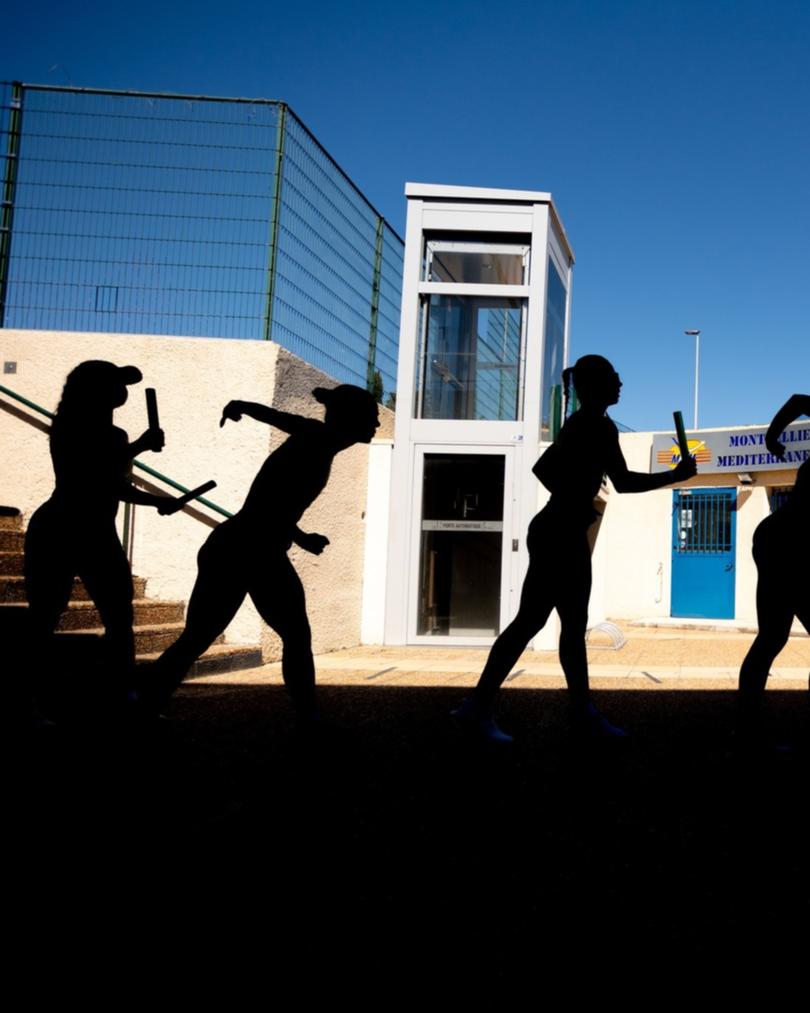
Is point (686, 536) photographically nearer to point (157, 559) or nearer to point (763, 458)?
point (763, 458)

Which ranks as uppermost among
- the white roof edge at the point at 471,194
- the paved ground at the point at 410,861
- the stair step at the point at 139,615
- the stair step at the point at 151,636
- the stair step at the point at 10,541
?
the white roof edge at the point at 471,194

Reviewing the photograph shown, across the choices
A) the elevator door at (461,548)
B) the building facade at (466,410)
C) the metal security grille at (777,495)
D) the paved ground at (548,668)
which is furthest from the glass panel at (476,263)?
the metal security grille at (777,495)

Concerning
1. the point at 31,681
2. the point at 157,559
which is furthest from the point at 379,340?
the point at 31,681

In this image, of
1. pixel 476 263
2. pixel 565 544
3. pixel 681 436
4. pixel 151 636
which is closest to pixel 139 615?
pixel 151 636

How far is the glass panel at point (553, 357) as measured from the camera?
10789mm

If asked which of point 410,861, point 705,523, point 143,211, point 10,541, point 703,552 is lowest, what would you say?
point 410,861

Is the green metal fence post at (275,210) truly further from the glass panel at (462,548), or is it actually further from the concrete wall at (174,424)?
the glass panel at (462,548)

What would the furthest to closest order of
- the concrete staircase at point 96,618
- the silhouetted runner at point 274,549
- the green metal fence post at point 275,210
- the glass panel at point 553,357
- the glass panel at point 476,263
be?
the glass panel at point 553,357
the glass panel at point 476,263
the green metal fence post at point 275,210
the concrete staircase at point 96,618
the silhouetted runner at point 274,549

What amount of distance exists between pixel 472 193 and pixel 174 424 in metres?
4.33

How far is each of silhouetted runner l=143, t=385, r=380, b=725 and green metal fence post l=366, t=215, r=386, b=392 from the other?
6.69m

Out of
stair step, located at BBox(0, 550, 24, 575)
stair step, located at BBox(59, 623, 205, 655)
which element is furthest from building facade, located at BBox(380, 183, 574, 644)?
stair step, located at BBox(0, 550, 24, 575)

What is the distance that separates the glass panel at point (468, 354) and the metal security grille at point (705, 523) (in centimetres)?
995

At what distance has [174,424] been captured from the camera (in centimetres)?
824

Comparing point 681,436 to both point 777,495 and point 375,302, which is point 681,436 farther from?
point 777,495
